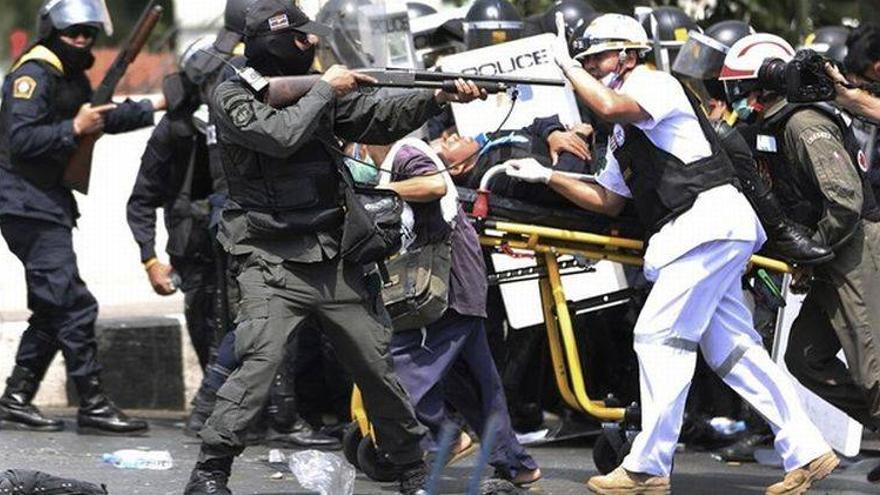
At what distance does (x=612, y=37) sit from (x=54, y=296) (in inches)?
114

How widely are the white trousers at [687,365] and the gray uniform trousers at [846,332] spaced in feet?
1.32

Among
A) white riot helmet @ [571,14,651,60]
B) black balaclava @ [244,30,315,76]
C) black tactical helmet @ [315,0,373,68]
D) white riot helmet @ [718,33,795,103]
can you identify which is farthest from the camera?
black tactical helmet @ [315,0,373,68]

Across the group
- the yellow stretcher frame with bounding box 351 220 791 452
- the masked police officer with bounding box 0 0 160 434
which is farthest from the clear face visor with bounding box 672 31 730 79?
the masked police officer with bounding box 0 0 160 434

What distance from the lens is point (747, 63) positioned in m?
7.70

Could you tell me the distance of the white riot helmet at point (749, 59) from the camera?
25.2ft

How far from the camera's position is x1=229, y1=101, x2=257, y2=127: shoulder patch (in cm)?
672

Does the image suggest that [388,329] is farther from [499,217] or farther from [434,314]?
[499,217]

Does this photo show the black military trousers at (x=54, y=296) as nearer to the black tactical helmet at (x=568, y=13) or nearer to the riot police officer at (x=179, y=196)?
the riot police officer at (x=179, y=196)

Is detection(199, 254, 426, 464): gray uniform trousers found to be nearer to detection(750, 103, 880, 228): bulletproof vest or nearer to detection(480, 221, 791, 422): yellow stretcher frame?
detection(480, 221, 791, 422): yellow stretcher frame

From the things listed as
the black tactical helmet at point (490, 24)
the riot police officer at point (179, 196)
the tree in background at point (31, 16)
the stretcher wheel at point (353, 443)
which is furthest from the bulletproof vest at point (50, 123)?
the tree in background at point (31, 16)

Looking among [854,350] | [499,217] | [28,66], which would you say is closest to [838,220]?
[854,350]

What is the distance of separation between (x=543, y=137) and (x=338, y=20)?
154 cm

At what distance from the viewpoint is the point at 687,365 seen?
7172 mm

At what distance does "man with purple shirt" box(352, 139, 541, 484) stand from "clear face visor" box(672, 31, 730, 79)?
1.44 m
